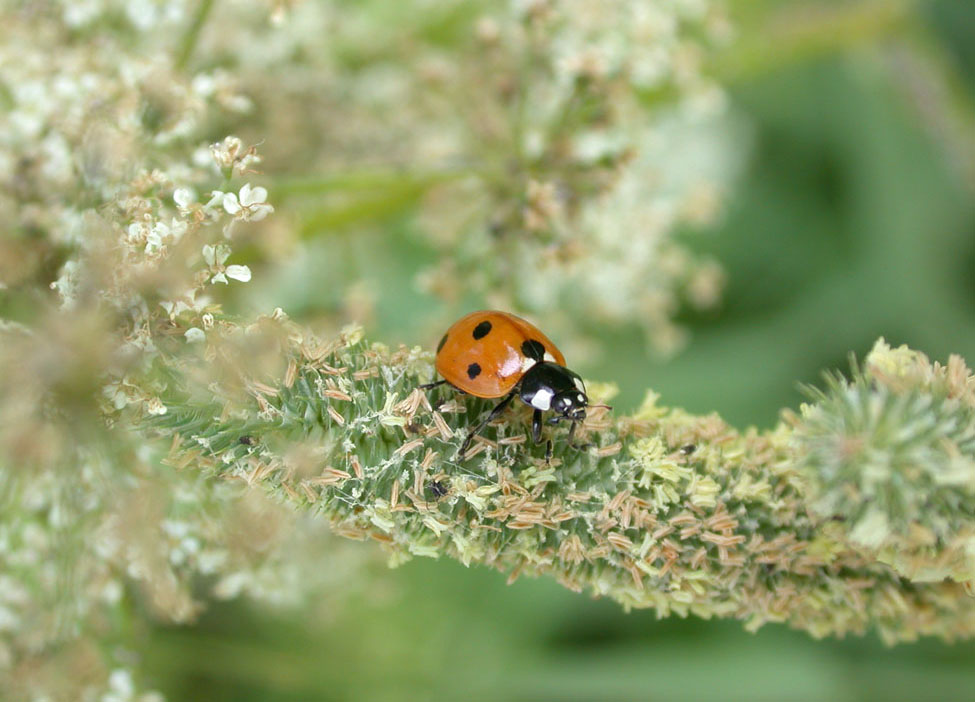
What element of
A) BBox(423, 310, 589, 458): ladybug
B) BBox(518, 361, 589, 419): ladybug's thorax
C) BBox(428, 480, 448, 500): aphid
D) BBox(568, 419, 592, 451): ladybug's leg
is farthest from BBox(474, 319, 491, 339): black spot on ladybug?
BBox(428, 480, 448, 500): aphid

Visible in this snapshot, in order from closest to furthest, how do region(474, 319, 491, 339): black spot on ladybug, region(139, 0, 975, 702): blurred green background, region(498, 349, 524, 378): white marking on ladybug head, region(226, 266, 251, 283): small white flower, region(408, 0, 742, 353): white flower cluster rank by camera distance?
region(226, 266, 251, 283): small white flower
region(498, 349, 524, 378): white marking on ladybug head
region(474, 319, 491, 339): black spot on ladybug
region(408, 0, 742, 353): white flower cluster
region(139, 0, 975, 702): blurred green background

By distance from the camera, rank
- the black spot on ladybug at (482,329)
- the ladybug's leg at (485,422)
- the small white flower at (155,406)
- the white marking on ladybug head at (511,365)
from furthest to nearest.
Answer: the black spot on ladybug at (482,329)
the white marking on ladybug head at (511,365)
the ladybug's leg at (485,422)
the small white flower at (155,406)

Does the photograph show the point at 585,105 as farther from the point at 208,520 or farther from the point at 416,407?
the point at 208,520

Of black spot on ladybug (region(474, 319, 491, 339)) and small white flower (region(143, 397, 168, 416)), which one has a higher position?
black spot on ladybug (region(474, 319, 491, 339))

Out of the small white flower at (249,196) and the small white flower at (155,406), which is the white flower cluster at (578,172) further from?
the small white flower at (155,406)

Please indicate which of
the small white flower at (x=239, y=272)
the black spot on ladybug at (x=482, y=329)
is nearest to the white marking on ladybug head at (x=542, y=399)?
the black spot on ladybug at (x=482, y=329)

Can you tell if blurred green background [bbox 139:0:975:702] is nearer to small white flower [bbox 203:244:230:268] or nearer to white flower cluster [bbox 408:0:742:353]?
white flower cluster [bbox 408:0:742:353]
